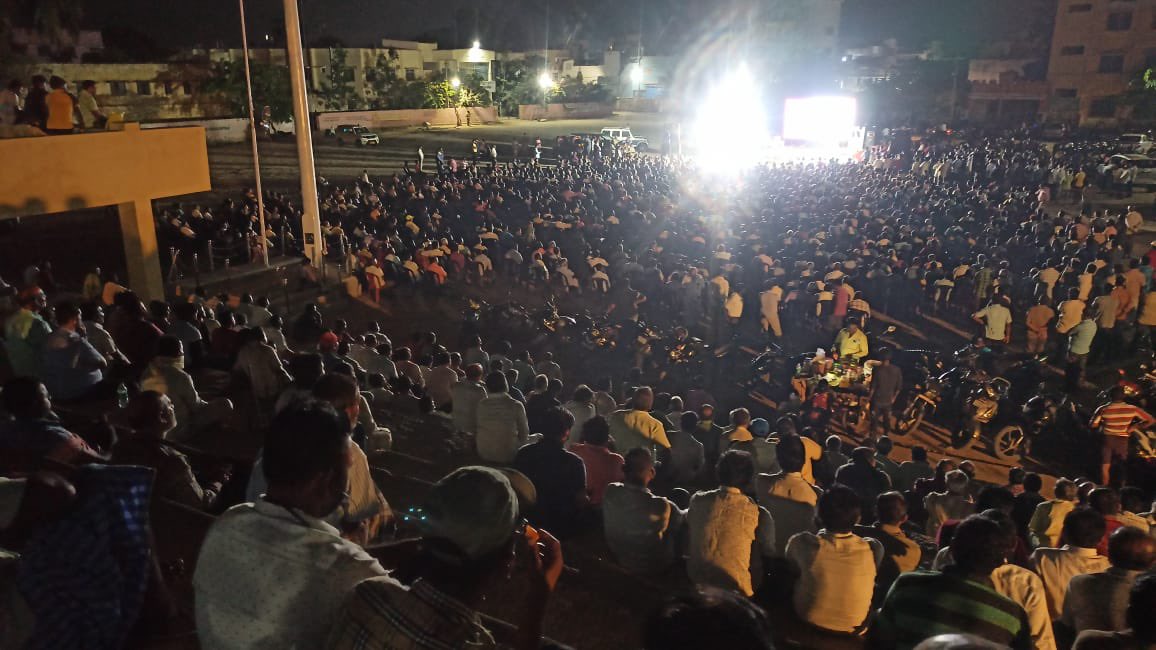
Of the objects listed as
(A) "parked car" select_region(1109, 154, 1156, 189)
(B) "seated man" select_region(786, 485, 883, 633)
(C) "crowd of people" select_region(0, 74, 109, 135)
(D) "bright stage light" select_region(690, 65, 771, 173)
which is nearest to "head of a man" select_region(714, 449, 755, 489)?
(B) "seated man" select_region(786, 485, 883, 633)

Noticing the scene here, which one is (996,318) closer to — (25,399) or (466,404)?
(466,404)

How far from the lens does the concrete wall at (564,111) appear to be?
63.9 metres

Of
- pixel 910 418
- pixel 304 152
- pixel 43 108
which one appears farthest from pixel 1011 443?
pixel 43 108

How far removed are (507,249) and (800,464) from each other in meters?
12.0

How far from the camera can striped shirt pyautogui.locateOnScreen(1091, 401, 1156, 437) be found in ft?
24.6

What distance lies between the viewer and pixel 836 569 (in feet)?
12.0

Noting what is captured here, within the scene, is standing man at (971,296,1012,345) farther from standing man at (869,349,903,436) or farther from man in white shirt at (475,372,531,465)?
man in white shirt at (475,372,531,465)

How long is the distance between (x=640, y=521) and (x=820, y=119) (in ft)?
109

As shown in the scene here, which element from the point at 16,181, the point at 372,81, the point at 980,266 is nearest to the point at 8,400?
the point at 16,181

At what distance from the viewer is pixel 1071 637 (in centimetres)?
366

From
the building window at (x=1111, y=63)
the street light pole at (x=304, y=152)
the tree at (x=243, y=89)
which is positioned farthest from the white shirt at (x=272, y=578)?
the building window at (x=1111, y=63)

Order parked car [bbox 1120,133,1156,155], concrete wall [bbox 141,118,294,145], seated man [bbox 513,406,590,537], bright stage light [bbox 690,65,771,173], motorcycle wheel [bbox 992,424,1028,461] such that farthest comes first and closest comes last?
concrete wall [bbox 141,118,294,145]
bright stage light [bbox 690,65,771,173]
parked car [bbox 1120,133,1156,155]
motorcycle wheel [bbox 992,424,1028,461]
seated man [bbox 513,406,590,537]

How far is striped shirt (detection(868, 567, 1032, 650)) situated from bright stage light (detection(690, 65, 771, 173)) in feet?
101

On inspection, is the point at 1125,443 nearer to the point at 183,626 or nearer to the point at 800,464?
the point at 800,464
